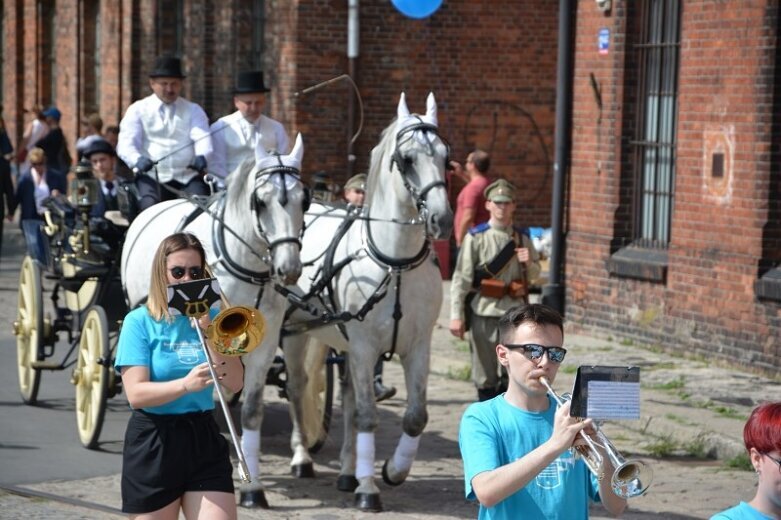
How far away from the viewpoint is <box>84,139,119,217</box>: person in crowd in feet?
39.0

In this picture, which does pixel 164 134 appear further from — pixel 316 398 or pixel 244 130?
pixel 316 398

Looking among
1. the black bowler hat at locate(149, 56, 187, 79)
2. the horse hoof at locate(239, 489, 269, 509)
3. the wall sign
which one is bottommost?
the horse hoof at locate(239, 489, 269, 509)

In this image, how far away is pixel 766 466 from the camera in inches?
156

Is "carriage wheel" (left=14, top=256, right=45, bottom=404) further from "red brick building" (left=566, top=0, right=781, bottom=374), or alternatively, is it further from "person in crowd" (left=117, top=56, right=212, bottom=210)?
"red brick building" (left=566, top=0, right=781, bottom=374)

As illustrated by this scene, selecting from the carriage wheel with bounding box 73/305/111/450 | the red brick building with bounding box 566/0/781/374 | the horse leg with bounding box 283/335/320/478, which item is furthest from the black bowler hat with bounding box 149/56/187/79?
the red brick building with bounding box 566/0/781/374

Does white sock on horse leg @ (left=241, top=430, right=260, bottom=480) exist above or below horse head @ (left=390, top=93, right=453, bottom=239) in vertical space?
below

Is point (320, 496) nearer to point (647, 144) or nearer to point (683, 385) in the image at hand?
point (683, 385)

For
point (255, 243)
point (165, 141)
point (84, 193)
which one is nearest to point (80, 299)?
point (84, 193)

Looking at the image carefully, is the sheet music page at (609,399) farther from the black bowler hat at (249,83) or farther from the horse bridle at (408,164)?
the black bowler hat at (249,83)

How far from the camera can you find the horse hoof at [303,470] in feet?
31.8

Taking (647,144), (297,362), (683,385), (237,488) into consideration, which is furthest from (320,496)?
(647,144)

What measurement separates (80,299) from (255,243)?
3.07 metres

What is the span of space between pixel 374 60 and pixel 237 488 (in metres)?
11.9

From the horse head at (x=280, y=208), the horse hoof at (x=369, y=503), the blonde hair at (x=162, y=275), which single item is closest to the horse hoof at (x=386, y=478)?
the horse hoof at (x=369, y=503)
